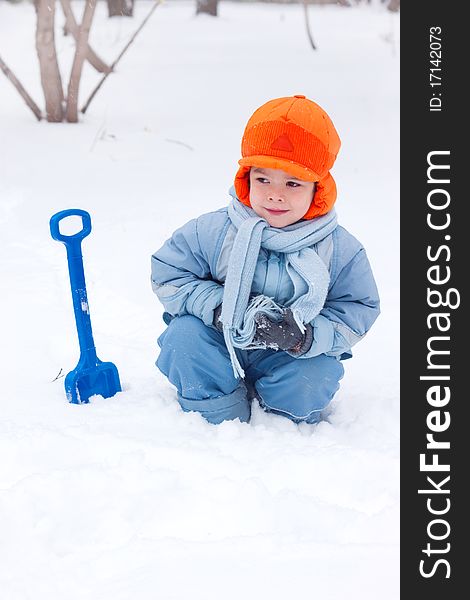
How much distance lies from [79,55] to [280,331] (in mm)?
3786

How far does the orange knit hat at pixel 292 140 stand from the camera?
6.55 feet

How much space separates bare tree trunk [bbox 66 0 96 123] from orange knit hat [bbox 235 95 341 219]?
346 centimetres

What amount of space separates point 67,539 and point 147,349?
4.29ft

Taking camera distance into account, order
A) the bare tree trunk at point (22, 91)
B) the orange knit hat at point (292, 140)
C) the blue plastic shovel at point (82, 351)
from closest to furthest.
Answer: the orange knit hat at point (292, 140) < the blue plastic shovel at point (82, 351) < the bare tree trunk at point (22, 91)

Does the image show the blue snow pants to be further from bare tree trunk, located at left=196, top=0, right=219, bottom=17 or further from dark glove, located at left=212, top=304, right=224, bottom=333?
bare tree trunk, located at left=196, top=0, right=219, bottom=17

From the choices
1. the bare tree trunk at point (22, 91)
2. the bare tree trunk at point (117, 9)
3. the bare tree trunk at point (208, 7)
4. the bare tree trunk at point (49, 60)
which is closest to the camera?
the bare tree trunk at point (49, 60)

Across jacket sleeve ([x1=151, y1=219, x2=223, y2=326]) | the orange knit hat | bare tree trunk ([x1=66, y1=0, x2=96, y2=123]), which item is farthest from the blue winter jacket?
bare tree trunk ([x1=66, y1=0, x2=96, y2=123])

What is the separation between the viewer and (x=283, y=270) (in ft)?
7.09

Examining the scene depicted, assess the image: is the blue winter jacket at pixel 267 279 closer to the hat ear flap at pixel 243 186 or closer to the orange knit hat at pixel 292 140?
the hat ear flap at pixel 243 186

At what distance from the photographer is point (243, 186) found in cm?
217

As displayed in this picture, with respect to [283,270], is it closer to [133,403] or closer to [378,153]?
[133,403]

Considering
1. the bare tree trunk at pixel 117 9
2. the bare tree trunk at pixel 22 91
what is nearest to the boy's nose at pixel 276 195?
the bare tree trunk at pixel 22 91

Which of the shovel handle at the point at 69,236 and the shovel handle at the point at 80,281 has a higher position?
the shovel handle at the point at 69,236

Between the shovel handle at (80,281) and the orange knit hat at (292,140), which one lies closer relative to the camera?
the orange knit hat at (292,140)
